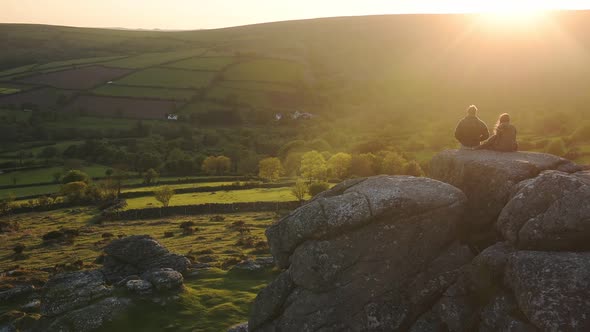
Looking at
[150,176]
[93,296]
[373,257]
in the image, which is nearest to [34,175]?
[150,176]

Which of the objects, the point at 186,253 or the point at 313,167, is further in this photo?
the point at 313,167

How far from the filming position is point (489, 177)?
23094 mm

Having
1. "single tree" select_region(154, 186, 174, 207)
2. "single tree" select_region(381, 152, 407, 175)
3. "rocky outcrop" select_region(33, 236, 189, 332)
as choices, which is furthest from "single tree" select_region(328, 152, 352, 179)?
"rocky outcrop" select_region(33, 236, 189, 332)

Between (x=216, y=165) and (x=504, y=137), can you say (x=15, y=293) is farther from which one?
(x=216, y=165)

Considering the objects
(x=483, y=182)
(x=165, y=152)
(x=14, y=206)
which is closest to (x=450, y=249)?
(x=483, y=182)

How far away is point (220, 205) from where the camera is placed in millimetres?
103875

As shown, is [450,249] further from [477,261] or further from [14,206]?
[14,206]

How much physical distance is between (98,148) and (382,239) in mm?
171033

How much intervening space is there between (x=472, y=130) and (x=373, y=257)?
10.7m

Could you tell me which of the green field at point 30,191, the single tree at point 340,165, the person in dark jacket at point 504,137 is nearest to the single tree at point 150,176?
the green field at point 30,191

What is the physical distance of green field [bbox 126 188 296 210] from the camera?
107812 mm

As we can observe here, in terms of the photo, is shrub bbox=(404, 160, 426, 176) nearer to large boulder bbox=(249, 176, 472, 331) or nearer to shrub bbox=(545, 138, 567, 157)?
shrub bbox=(545, 138, 567, 157)

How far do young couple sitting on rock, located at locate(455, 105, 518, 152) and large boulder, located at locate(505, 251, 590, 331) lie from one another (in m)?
9.46

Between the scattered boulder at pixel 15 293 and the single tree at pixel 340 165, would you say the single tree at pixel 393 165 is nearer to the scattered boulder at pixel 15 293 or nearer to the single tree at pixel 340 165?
the single tree at pixel 340 165
